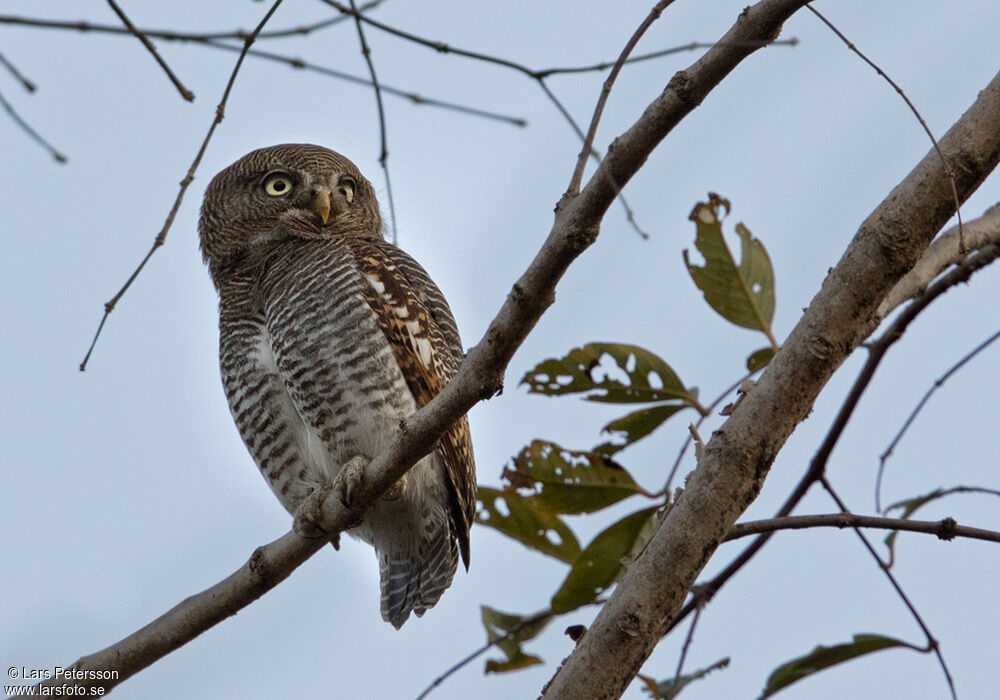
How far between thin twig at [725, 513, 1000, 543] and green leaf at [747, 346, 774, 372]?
1.03 meters

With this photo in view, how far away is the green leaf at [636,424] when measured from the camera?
12.1 ft

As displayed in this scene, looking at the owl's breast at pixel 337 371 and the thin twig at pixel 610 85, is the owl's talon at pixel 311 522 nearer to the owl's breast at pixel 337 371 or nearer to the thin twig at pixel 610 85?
the owl's breast at pixel 337 371

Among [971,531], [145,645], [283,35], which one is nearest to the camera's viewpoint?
[971,531]

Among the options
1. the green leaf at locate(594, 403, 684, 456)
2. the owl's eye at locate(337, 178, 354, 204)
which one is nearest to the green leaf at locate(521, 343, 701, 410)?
the green leaf at locate(594, 403, 684, 456)

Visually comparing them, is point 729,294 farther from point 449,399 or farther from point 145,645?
point 145,645

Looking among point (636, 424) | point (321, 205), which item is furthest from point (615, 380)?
point (321, 205)

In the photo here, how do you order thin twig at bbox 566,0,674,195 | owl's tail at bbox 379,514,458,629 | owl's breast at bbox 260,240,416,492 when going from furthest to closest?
1. owl's tail at bbox 379,514,458,629
2. owl's breast at bbox 260,240,416,492
3. thin twig at bbox 566,0,674,195

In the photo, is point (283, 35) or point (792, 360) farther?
point (283, 35)

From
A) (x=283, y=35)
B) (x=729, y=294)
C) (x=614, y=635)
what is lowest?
(x=614, y=635)

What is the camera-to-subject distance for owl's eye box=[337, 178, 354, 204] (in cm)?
584

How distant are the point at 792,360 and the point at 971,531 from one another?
556 millimetres

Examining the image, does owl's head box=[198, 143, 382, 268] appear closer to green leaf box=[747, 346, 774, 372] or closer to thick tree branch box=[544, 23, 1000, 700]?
green leaf box=[747, 346, 774, 372]

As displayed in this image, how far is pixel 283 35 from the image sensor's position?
122 inches

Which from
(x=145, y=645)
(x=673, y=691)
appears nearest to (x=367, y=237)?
(x=145, y=645)
